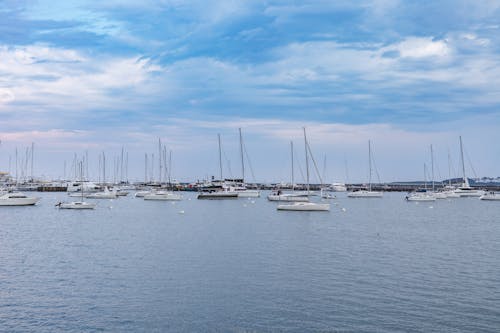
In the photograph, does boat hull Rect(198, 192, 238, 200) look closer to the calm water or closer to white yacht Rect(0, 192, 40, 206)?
white yacht Rect(0, 192, 40, 206)

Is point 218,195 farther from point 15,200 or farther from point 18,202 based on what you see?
point 15,200

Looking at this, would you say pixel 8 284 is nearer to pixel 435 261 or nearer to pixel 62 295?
pixel 62 295

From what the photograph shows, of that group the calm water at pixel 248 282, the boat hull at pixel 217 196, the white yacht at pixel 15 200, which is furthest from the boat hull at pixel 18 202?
the calm water at pixel 248 282

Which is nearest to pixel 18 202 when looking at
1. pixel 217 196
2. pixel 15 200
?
pixel 15 200

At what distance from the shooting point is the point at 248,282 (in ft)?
84.7

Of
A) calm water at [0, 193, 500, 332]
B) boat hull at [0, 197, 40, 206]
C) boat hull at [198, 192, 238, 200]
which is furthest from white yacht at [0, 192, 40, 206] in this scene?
calm water at [0, 193, 500, 332]

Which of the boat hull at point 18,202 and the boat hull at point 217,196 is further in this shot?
the boat hull at point 217,196

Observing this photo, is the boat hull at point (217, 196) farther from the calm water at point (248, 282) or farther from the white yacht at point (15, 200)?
the calm water at point (248, 282)

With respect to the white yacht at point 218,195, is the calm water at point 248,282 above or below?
below

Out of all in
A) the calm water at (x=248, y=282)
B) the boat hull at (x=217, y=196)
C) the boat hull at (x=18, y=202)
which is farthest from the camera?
the boat hull at (x=217, y=196)

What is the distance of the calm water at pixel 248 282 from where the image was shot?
765 inches

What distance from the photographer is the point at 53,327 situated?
1869 centimetres

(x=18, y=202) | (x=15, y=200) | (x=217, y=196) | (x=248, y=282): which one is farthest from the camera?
(x=217, y=196)

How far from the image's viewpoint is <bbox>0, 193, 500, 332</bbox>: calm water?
19.4 meters
